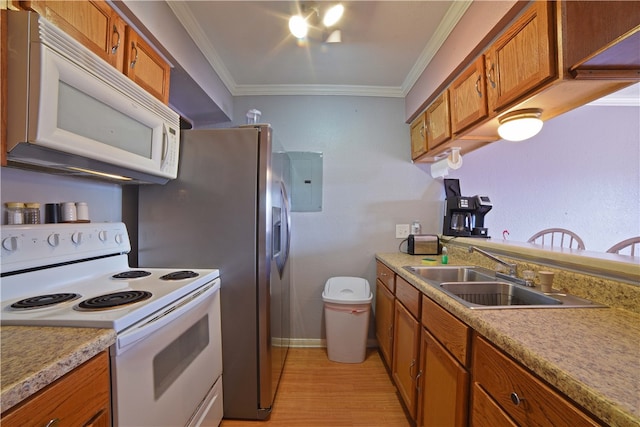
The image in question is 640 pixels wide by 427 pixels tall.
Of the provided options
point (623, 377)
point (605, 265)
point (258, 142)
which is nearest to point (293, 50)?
point (258, 142)

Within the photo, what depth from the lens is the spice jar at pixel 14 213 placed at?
3.16 ft

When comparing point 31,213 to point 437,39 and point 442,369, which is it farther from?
point 437,39

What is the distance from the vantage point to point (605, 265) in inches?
37.5

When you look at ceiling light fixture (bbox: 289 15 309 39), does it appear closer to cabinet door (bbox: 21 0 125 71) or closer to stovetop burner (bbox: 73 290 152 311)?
cabinet door (bbox: 21 0 125 71)

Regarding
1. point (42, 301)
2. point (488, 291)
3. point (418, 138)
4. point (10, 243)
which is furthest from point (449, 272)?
point (10, 243)

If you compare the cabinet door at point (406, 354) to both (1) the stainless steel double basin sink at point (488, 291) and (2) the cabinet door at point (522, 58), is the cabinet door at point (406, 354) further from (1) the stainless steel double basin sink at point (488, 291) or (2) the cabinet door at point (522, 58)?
(2) the cabinet door at point (522, 58)

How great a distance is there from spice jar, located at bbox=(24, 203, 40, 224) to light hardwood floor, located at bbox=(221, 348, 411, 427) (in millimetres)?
1402

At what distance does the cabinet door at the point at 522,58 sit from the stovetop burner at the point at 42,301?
1950 millimetres

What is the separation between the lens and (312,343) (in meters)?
2.42

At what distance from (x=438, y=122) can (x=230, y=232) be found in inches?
64.2

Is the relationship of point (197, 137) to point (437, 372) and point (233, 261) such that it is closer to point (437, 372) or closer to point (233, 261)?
point (233, 261)

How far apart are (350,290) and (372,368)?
620 mm

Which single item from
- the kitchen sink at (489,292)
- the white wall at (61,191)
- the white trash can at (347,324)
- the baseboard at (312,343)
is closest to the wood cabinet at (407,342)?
the kitchen sink at (489,292)

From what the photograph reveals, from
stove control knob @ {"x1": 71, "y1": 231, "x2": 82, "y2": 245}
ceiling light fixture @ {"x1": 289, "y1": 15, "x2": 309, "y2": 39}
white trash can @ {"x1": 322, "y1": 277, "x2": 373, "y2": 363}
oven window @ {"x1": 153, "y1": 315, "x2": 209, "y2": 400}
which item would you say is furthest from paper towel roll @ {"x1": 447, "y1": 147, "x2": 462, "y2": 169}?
stove control knob @ {"x1": 71, "y1": 231, "x2": 82, "y2": 245}
